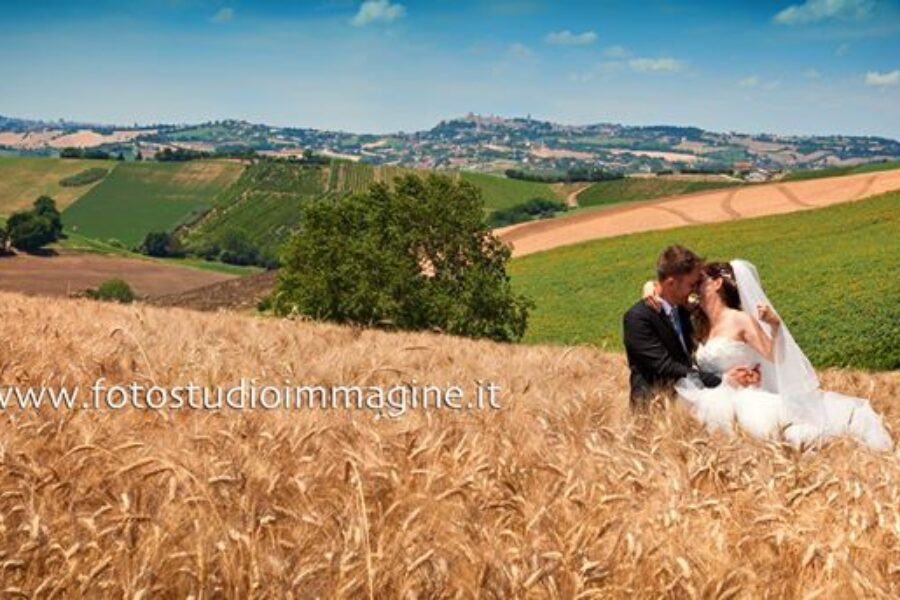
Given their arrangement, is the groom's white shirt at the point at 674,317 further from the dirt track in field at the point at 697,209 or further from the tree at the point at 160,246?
the tree at the point at 160,246

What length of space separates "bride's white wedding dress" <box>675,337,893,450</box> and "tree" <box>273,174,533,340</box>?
88.7ft

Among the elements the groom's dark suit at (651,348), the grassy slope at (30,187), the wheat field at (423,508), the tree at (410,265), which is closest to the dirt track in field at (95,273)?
the tree at (410,265)

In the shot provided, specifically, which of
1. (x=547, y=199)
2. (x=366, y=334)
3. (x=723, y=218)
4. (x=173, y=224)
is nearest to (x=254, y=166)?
(x=173, y=224)

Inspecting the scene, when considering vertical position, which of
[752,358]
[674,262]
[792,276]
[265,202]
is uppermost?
[674,262]

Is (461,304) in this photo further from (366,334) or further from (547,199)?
(547,199)

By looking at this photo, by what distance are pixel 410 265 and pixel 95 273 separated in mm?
77318

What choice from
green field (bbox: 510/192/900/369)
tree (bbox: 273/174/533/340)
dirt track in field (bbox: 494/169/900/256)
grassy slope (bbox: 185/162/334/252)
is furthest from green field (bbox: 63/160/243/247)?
tree (bbox: 273/174/533/340)

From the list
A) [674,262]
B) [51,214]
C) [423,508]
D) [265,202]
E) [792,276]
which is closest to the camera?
[423,508]

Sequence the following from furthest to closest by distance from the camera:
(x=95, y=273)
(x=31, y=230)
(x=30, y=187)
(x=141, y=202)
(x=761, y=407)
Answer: (x=30, y=187) → (x=141, y=202) → (x=31, y=230) → (x=95, y=273) → (x=761, y=407)

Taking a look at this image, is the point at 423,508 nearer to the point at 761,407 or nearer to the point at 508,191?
the point at 761,407

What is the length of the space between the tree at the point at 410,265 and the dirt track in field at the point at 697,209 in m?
35.3

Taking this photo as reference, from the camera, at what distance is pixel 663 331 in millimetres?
8219

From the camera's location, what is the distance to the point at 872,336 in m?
36.6

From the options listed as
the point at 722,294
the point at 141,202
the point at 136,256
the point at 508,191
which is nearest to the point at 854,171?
the point at 508,191
